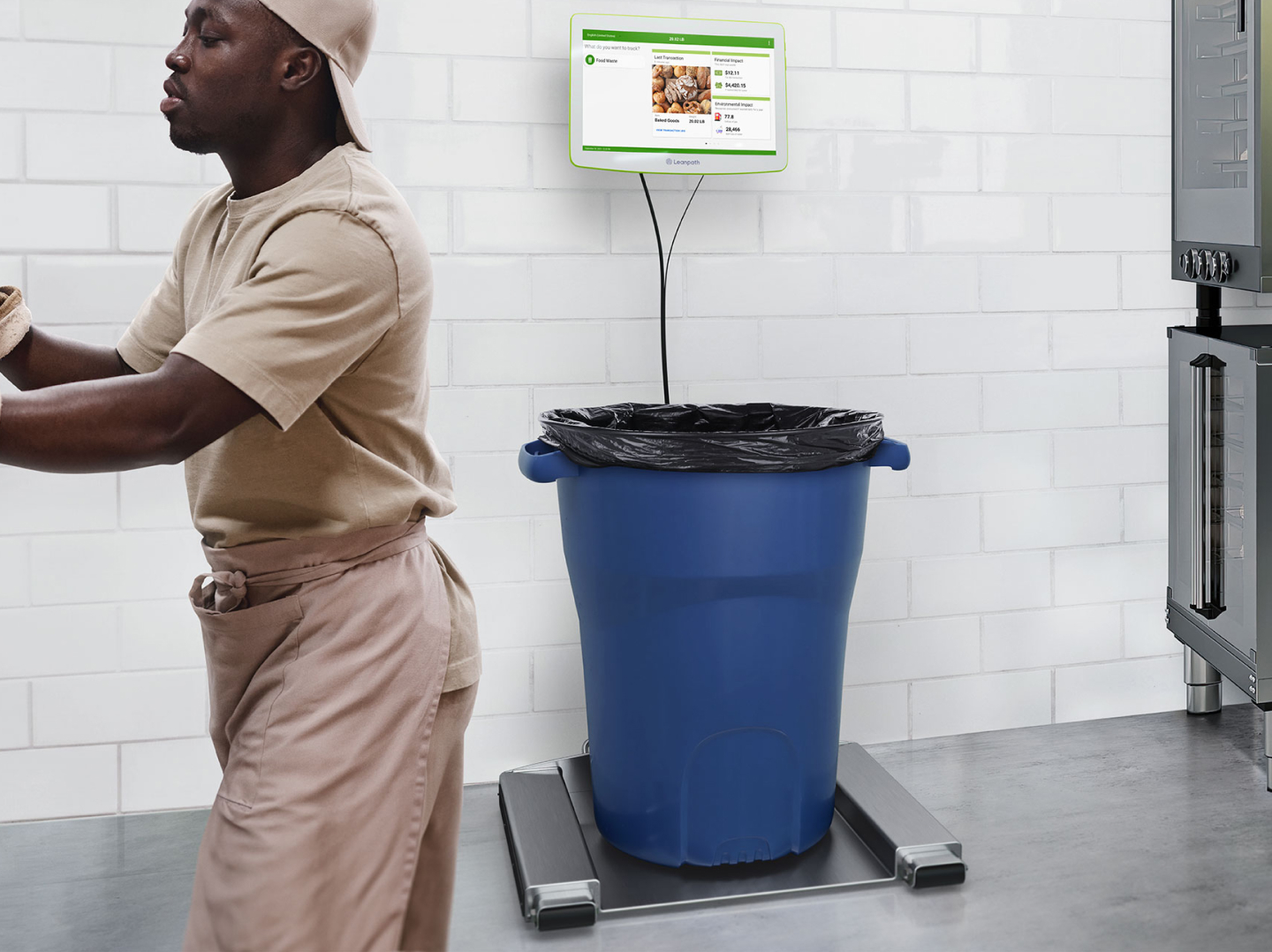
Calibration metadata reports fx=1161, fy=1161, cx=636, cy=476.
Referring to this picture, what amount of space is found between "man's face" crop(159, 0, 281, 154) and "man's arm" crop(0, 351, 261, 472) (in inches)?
13.5

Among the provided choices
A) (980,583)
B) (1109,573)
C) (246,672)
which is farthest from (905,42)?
(246,672)

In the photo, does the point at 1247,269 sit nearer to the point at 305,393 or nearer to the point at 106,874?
the point at 305,393

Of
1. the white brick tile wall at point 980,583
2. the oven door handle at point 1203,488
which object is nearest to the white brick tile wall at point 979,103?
the oven door handle at point 1203,488

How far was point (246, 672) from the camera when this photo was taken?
139cm

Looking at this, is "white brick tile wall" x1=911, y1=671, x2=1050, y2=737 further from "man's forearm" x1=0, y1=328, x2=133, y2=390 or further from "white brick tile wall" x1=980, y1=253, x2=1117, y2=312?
"man's forearm" x1=0, y1=328, x2=133, y2=390

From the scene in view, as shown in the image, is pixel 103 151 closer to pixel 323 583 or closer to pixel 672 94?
pixel 672 94

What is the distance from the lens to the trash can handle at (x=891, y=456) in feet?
7.04

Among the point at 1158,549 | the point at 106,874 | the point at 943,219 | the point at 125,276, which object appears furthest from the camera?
the point at 1158,549

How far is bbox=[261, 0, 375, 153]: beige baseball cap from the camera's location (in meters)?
1.32

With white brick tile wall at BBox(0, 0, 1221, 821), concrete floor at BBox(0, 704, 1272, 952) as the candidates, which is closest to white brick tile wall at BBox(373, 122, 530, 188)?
white brick tile wall at BBox(0, 0, 1221, 821)

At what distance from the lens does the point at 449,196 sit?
8.40ft

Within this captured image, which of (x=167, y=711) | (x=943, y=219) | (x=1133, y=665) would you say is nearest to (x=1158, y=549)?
(x=1133, y=665)

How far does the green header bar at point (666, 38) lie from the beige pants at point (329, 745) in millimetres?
1389

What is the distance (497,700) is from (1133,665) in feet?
5.44
